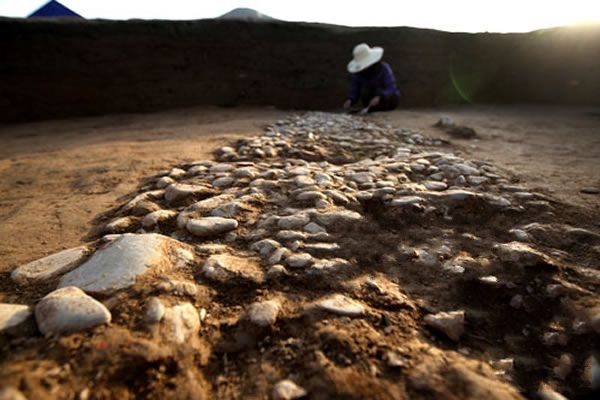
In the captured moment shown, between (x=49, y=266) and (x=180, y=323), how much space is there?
641mm

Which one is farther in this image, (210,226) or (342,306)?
(210,226)

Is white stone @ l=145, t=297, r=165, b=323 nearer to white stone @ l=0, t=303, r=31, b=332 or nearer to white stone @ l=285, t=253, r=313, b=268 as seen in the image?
white stone @ l=0, t=303, r=31, b=332

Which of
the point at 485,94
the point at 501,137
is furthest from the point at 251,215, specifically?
the point at 485,94

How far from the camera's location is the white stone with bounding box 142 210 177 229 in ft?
5.49

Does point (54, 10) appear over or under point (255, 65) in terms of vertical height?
over

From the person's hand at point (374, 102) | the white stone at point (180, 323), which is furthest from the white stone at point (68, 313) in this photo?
the person's hand at point (374, 102)

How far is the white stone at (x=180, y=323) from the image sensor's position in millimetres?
990

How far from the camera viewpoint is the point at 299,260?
4.49 ft

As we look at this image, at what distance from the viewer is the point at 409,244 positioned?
1595mm

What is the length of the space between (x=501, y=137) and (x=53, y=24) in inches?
239

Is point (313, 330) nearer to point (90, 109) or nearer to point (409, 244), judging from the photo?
point (409, 244)

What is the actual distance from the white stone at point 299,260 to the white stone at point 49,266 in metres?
0.76

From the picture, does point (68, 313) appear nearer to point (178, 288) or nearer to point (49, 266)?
point (178, 288)

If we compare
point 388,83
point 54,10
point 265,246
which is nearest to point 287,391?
point 265,246
